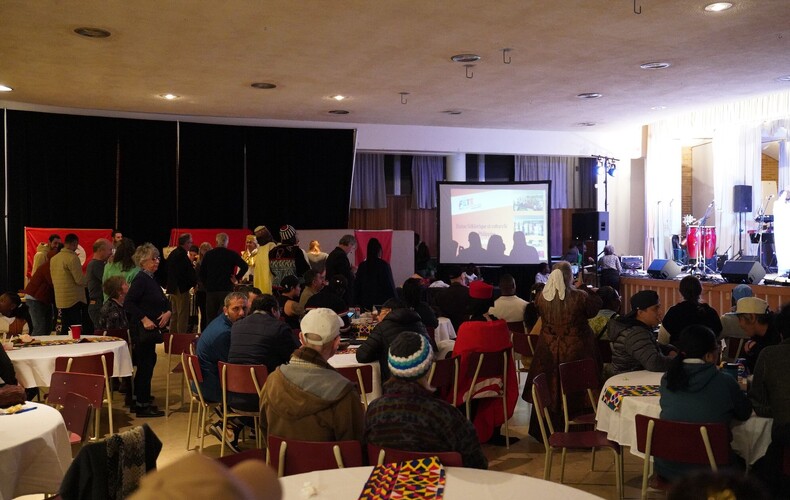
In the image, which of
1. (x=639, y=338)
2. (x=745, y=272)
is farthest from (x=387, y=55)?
(x=745, y=272)

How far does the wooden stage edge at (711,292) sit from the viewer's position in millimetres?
9922

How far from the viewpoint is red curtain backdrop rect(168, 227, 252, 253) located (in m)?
12.6

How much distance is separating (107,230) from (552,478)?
9026mm

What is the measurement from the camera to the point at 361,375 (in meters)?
5.25

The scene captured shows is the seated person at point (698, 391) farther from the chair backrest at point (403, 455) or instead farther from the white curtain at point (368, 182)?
the white curtain at point (368, 182)

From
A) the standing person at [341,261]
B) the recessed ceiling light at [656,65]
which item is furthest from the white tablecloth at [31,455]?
the recessed ceiling light at [656,65]

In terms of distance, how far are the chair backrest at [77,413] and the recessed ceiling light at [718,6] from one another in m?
5.76

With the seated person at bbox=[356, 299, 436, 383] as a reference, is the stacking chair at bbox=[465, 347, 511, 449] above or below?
below

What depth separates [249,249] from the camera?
462 inches

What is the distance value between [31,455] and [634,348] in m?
3.48

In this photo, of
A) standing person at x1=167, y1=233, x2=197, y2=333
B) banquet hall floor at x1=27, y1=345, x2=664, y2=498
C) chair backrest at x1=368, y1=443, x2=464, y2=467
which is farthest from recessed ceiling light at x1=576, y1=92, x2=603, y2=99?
chair backrest at x1=368, y1=443, x2=464, y2=467

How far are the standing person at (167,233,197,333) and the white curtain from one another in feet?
21.7

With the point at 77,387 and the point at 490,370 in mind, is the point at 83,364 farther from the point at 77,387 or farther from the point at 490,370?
the point at 490,370

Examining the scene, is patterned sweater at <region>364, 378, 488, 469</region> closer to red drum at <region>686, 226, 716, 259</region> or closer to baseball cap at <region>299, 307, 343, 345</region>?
baseball cap at <region>299, 307, 343, 345</region>
